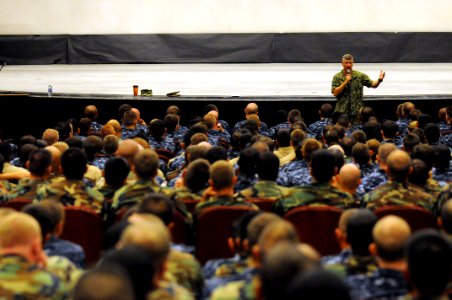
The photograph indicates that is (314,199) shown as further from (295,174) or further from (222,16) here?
(222,16)

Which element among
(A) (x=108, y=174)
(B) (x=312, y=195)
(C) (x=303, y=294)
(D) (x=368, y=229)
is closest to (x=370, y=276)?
(D) (x=368, y=229)

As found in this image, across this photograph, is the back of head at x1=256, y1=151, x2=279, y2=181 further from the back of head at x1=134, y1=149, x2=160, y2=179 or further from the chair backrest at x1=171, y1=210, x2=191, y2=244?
the chair backrest at x1=171, y1=210, x2=191, y2=244

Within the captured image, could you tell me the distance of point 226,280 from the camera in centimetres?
358

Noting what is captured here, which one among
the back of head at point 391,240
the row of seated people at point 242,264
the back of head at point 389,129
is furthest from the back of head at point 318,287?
the back of head at point 389,129

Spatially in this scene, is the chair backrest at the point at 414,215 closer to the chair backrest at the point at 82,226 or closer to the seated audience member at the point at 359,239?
the seated audience member at the point at 359,239

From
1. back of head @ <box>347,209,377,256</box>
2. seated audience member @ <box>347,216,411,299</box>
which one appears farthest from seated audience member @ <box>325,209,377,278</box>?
seated audience member @ <box>347,216,411,299</box>

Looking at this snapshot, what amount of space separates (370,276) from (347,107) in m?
8.12

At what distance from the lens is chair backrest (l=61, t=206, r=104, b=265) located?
16.1ft

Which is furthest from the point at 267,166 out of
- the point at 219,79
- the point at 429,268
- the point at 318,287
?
the point at 219,79

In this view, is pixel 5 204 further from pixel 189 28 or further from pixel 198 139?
pixel 189 28

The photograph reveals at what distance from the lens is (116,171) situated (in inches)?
223

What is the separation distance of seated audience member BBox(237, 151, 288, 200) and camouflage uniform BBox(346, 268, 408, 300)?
2127 millimetres

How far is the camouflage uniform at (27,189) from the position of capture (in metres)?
5.57

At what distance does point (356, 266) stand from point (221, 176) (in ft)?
5.50
